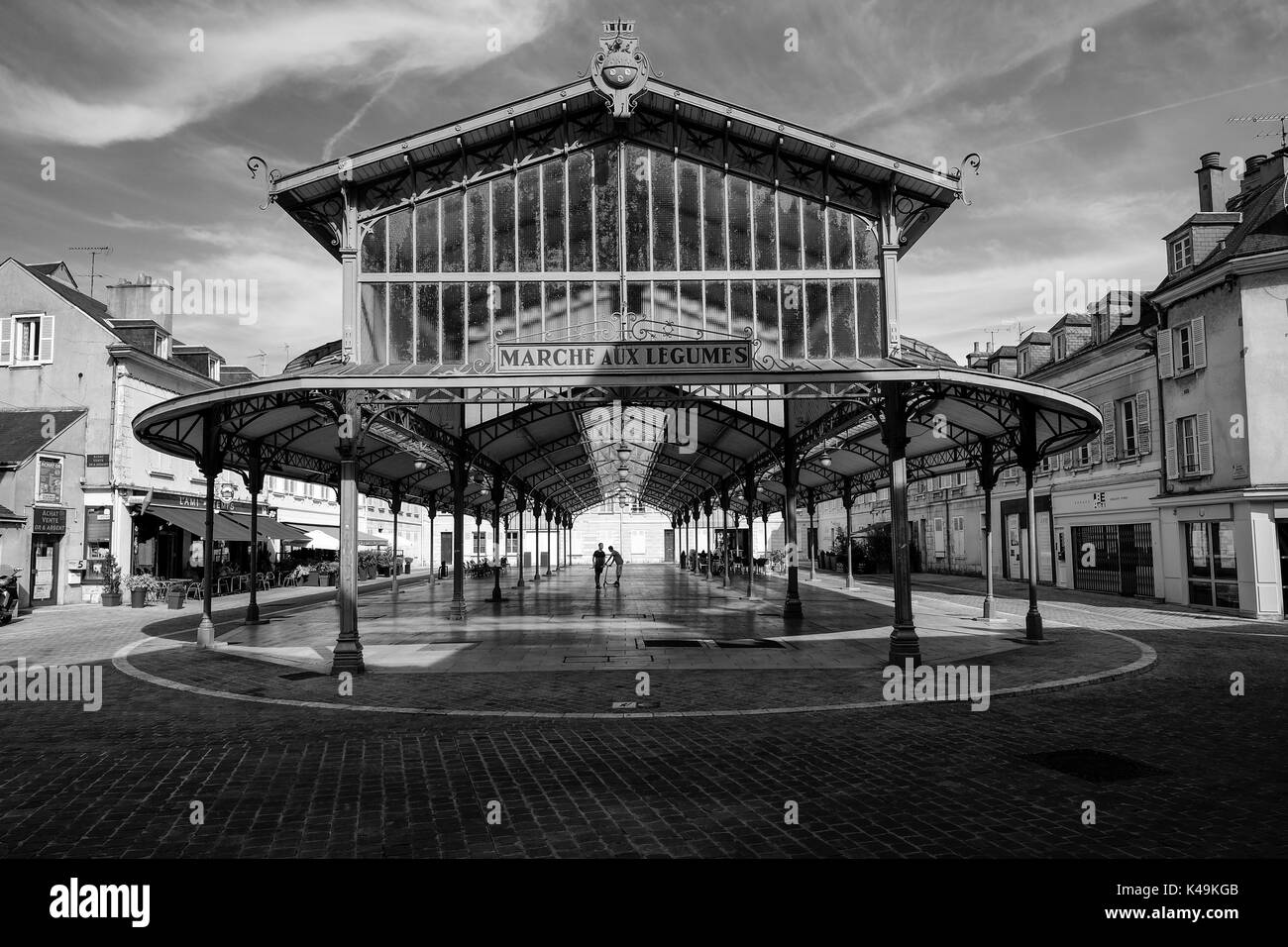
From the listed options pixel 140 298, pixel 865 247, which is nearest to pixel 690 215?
pixel 865 247

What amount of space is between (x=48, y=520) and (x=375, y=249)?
61.4 feet

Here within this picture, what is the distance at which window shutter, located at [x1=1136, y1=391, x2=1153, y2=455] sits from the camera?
88.9 ft

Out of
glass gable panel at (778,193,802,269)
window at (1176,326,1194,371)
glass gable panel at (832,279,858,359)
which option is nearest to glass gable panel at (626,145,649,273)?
glass gable panel at (778,193,802,269)

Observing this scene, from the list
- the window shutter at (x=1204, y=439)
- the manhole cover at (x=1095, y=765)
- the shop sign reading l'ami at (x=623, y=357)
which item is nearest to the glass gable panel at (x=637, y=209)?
the shop sign reading l'ami at (x=623, y=357)

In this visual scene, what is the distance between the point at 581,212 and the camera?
15.0 m

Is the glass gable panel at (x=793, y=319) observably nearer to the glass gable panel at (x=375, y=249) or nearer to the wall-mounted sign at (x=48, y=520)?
the glass gable panel at (x=375, y=249)

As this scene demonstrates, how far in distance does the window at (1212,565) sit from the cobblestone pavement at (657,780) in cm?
1395

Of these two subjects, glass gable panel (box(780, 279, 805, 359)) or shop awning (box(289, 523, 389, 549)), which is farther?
shop awning (box(289, 523, 389, 549))

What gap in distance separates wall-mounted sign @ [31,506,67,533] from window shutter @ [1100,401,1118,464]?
3553 cm

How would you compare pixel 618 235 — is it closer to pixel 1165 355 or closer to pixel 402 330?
pixel 402 330

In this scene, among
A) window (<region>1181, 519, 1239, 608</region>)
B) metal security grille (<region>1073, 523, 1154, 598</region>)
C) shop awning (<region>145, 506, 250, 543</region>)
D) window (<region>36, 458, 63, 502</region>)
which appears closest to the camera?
window (<region>1181, 519, 1239, 608</region>)

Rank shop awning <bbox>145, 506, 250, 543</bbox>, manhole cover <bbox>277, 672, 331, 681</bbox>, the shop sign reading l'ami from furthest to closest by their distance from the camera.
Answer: shop awning <bbox>145, 506, 250, 543</bbox>
manhole cover <bbox>277, 672, 331, 681</bbox>
the shop sign reading l'ami

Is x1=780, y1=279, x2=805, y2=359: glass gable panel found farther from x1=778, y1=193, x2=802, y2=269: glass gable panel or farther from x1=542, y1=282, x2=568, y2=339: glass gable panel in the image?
x1=542, y1=282, x2=568, y2=339: glass gable panel

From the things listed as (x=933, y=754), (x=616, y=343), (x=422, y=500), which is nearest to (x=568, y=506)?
(x=422, y=500)
